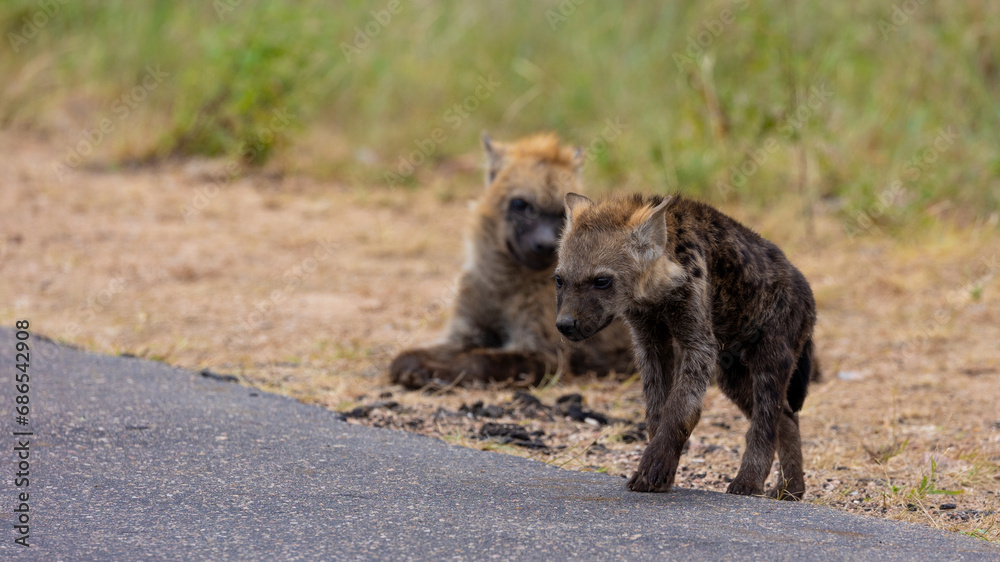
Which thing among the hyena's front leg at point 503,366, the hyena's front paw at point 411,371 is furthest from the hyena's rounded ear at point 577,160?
the hyena's front paw at point 411,371

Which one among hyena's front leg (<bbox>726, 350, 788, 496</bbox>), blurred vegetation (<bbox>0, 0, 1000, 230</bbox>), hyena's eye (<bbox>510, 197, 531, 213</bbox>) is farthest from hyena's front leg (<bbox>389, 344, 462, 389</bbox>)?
blurred vegetation (<bbox>0, 0, 1000, 230</bbox>)

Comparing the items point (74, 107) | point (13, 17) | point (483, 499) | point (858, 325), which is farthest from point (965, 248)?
point (13, 17)

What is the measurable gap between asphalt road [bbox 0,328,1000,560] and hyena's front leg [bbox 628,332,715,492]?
2.3 inches

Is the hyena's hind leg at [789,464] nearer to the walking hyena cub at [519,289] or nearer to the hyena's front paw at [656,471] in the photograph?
the hyena's front paw at [656,471]

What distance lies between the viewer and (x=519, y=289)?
19.6 ft

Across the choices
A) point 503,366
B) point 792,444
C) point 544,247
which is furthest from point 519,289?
point 792,444

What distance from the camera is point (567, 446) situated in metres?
4.18

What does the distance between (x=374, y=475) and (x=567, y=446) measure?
106 cm

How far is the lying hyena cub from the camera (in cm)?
331

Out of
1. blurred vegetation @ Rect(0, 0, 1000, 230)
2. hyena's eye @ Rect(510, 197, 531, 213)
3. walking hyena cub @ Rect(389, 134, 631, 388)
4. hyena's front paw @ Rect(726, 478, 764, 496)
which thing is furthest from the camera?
blurred vegetation @ Rect(0, 0, 1000, 230)

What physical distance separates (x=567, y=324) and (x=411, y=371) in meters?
2.20

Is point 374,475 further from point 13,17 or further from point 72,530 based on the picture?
point 13,17

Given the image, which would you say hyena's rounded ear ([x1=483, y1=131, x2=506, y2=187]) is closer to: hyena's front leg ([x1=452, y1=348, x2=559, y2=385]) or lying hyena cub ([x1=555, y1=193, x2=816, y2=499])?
hyena's front leg ([x1=452, y1=348, x2=559, y2=385])

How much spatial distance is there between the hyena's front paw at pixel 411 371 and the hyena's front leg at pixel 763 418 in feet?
6.96
